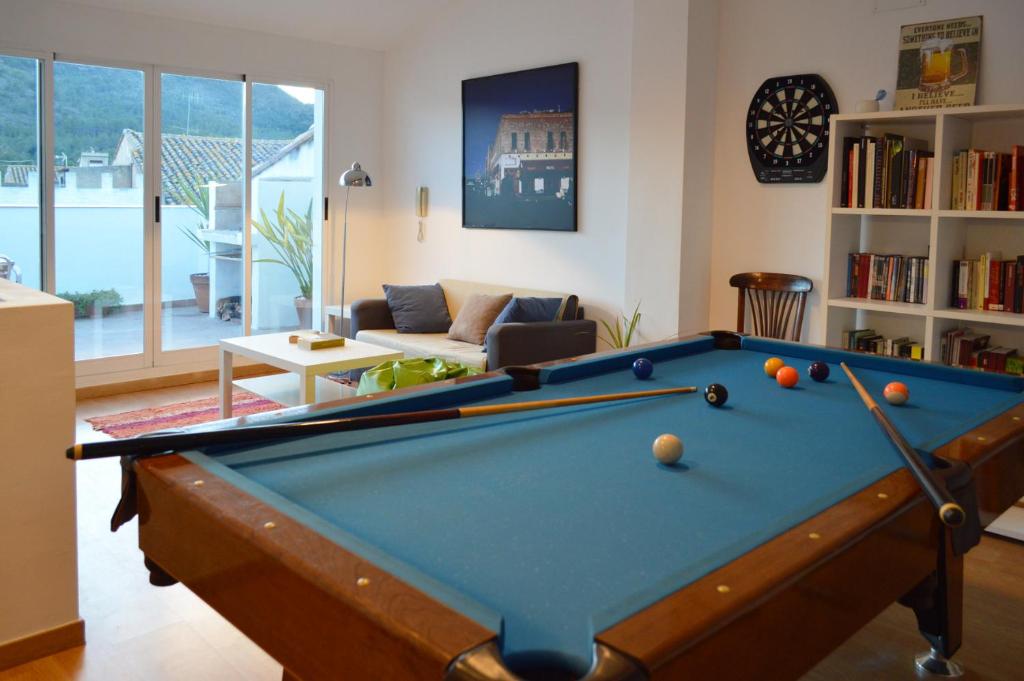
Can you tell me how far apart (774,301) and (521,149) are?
6.85 feet

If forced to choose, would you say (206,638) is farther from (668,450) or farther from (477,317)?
(477,317)

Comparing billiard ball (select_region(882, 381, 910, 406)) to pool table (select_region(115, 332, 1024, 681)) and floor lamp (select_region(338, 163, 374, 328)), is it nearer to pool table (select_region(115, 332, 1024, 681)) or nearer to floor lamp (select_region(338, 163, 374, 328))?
pool table (select_region(115, 332, 1024, 681))

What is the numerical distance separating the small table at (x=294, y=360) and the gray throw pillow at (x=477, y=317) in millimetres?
758

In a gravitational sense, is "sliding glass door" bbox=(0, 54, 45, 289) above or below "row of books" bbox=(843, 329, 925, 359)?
above

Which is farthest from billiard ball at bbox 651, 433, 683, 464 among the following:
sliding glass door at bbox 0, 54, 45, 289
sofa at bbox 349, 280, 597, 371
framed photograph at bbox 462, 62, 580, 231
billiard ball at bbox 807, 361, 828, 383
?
sliding glass door at bbox 0, 54, 45, 289

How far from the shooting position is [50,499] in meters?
2.61

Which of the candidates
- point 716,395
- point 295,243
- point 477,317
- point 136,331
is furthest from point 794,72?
point 136,331

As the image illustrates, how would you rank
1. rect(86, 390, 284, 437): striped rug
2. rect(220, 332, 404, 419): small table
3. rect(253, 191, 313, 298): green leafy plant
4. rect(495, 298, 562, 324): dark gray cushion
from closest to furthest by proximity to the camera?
rect(220, 332, 404, 419): small table, rect(86, 390, 284, 437): striped rug, rect(495, 298, 562, 324): dark gray cushion, rect(253, 191, 313, 298): green leafy plant

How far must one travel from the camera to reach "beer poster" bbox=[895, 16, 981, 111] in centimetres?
416

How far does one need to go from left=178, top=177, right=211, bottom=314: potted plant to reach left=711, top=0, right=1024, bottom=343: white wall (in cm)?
355

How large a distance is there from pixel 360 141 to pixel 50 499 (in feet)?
16.3

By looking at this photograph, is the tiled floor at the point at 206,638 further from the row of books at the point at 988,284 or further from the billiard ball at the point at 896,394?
the row of books at the point at 988,284

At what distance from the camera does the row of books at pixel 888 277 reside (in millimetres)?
4215

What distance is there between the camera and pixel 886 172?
4219 millimetres
